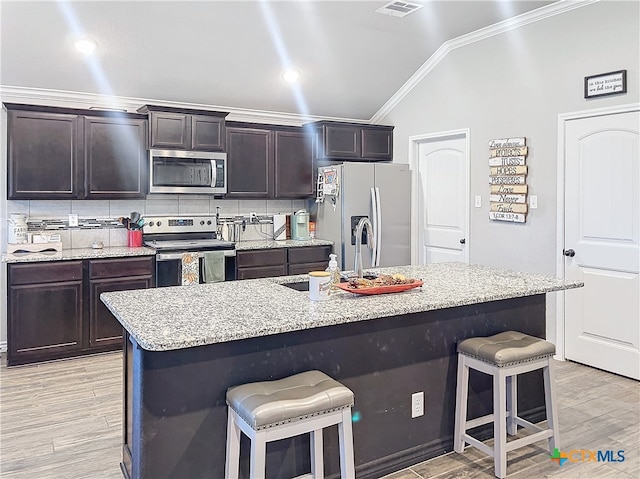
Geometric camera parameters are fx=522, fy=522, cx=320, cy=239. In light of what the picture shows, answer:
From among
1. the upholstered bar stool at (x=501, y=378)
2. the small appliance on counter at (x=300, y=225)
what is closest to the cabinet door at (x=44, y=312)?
the small appliance on counter at (x=300, y=225)

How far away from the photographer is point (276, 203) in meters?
5.89

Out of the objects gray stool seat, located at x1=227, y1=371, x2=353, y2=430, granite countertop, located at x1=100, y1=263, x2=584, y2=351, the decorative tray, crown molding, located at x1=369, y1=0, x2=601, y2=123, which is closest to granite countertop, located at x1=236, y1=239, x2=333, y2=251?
crown molding, located at x1=369, y1=0, x2=601, y2=123

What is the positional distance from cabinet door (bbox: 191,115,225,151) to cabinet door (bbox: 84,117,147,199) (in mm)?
456

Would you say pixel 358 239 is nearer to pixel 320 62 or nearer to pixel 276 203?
pixel 320 62

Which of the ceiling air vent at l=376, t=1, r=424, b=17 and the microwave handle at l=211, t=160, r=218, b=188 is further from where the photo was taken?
the microwave handle at l=211, t=160, r=218, b=188

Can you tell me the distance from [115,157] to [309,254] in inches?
82.8

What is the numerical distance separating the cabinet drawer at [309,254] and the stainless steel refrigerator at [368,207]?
13 centimetres

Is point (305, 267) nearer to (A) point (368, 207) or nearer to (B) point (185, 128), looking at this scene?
(A) point (368, 207)

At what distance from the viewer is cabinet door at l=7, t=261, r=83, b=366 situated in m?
4.12

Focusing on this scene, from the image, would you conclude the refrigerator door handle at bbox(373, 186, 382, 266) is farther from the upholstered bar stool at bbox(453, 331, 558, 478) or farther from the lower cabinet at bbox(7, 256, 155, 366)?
the upholstered bar stool at bbox(453, 331, 558, 478)

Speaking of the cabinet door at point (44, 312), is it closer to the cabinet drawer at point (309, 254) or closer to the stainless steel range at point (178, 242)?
the stainless steel range at point (178, 242)

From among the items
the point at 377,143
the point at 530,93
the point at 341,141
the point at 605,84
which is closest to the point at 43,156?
the point at 341,141

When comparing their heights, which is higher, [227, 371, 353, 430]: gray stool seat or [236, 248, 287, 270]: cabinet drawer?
[236, 248, 287, 270]: cabinet drawer

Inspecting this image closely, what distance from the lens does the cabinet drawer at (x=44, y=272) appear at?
4105 mm
